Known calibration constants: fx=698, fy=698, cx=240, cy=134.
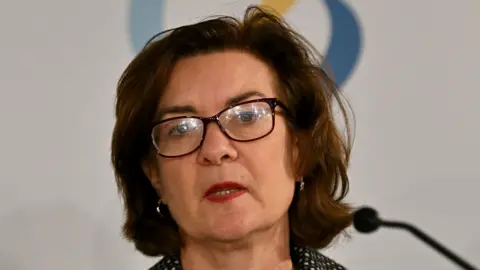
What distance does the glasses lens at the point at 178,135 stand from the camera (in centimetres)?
83

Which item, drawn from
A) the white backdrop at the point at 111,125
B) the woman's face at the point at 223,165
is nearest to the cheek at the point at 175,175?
the woman's face at the point at 223,165

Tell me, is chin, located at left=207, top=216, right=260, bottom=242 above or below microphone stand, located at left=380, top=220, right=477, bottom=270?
below

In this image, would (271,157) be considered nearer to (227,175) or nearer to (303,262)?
(227,175)

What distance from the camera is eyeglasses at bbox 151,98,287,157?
832 millimetres

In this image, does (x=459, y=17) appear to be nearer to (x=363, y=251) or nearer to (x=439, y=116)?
(x=439, y=116)

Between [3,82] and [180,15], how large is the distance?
310 millimetres

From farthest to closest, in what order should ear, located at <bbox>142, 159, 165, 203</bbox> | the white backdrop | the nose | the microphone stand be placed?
the white backdrop, ear, located at <bbox>142, 159, 165, 203</bbox>, the nose, the microphone stand

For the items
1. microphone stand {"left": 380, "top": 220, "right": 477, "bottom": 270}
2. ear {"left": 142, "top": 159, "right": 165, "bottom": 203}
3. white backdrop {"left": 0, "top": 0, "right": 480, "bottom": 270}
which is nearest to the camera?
microphone stand {"left": 380, "top": 220, "right": 477, "bottom": 270}

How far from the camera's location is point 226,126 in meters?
0.83

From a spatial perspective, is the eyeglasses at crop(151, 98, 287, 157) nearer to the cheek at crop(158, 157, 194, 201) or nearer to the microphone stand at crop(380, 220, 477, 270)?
the cheek at crop(158, 157, 194, 201)

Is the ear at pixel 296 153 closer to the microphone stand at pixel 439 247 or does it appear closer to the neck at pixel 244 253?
the neck at pixel 244 253

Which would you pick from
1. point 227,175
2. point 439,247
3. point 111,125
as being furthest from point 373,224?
point 111,125

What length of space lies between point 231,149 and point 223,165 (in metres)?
0.02

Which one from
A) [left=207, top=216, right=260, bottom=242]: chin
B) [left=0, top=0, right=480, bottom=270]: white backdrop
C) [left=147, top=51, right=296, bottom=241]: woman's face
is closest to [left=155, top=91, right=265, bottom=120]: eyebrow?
[left=147, top=51, right=296, bottom=241]: woman's face
